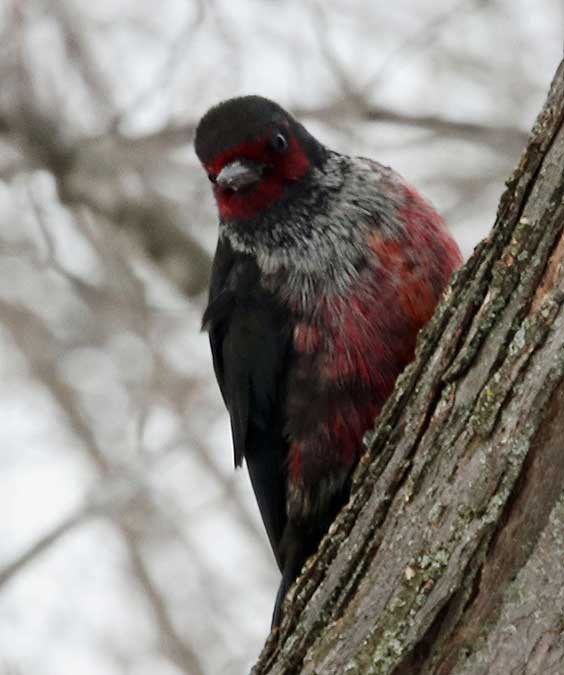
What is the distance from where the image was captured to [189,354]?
910 centimetres

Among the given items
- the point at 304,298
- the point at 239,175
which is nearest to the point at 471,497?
the point at 304,298

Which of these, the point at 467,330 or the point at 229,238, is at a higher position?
the point at 229,238

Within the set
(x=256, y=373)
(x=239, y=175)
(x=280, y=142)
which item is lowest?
(x=256, y=373)

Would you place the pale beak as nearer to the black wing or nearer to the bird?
the bird

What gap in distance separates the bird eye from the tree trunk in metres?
1.69

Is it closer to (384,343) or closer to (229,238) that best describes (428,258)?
(384,343)

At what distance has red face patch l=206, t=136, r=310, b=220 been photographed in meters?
4.79

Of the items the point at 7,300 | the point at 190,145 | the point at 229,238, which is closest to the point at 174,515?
the point at 7,300

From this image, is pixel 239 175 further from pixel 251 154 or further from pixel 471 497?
pixel 471 497

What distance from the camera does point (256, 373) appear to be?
15.3 feet

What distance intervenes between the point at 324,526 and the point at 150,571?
5678 millimetres

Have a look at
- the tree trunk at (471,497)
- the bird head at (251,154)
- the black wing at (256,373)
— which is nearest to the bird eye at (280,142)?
the bird head at (251,154)

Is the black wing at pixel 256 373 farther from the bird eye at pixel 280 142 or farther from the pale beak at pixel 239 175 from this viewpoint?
the bird eye at pixel 280 142

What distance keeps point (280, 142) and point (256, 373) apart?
2.88ft
